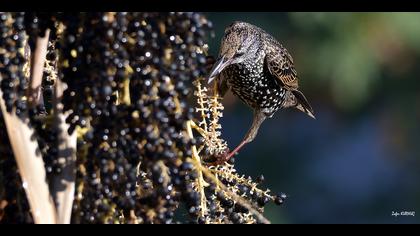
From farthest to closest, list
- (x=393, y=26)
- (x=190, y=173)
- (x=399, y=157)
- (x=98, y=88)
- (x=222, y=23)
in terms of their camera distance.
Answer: (x=399, y=157), (x=222, y=23), (x=393, y=26), (x=190, y=173), (x=98, y=88)

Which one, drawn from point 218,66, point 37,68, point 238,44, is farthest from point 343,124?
point 37,68

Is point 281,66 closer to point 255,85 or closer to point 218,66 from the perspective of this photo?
point 255,85

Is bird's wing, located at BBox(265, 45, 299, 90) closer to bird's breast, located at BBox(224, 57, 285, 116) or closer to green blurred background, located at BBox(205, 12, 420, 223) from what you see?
bird's breast, located at BBox(224, 57, 285, 116)

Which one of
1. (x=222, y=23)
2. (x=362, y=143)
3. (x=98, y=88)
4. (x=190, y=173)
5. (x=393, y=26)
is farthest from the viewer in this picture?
(x=362, y=143)

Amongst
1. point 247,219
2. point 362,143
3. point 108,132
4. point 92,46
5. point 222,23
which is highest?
point 222,23

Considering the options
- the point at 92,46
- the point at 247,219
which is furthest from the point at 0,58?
the point at 247,219

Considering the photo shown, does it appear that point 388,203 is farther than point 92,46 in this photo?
Yes

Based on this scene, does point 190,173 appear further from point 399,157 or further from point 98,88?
point 399,157
